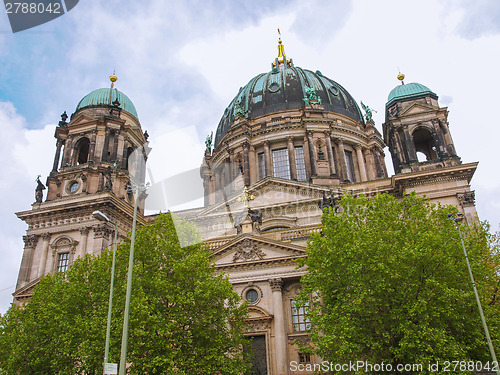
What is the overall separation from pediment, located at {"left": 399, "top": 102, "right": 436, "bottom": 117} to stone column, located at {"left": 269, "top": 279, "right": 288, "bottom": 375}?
2034 centimetres

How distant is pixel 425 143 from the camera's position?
41.8 m

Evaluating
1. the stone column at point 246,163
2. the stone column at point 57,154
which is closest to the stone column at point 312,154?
the stone column at point 246,163

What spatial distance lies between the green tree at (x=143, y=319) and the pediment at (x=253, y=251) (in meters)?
4.24

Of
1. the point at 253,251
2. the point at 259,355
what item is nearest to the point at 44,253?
the point at 253,251

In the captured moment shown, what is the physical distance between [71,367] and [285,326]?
11945 mm

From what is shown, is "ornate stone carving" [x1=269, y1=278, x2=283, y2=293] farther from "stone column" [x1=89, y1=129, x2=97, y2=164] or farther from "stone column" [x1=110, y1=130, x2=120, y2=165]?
"stone column" [x1=89, y1=129, x2=97, y2=164]

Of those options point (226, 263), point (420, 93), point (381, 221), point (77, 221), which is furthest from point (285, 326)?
point (420, 93)

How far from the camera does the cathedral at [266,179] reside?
1073 inches

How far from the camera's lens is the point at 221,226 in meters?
38.4

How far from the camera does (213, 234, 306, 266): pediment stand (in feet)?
89.1

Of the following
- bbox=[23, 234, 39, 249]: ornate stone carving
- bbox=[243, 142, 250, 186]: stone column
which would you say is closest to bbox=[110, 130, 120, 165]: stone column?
bbox=[23, 234, 39, 249]: ornate stone carving

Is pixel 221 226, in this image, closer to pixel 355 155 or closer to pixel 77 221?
pixel 77 221

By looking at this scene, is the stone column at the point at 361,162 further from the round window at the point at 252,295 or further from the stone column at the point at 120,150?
the stone column at the point at 120,150

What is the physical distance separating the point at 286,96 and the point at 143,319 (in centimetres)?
3875
